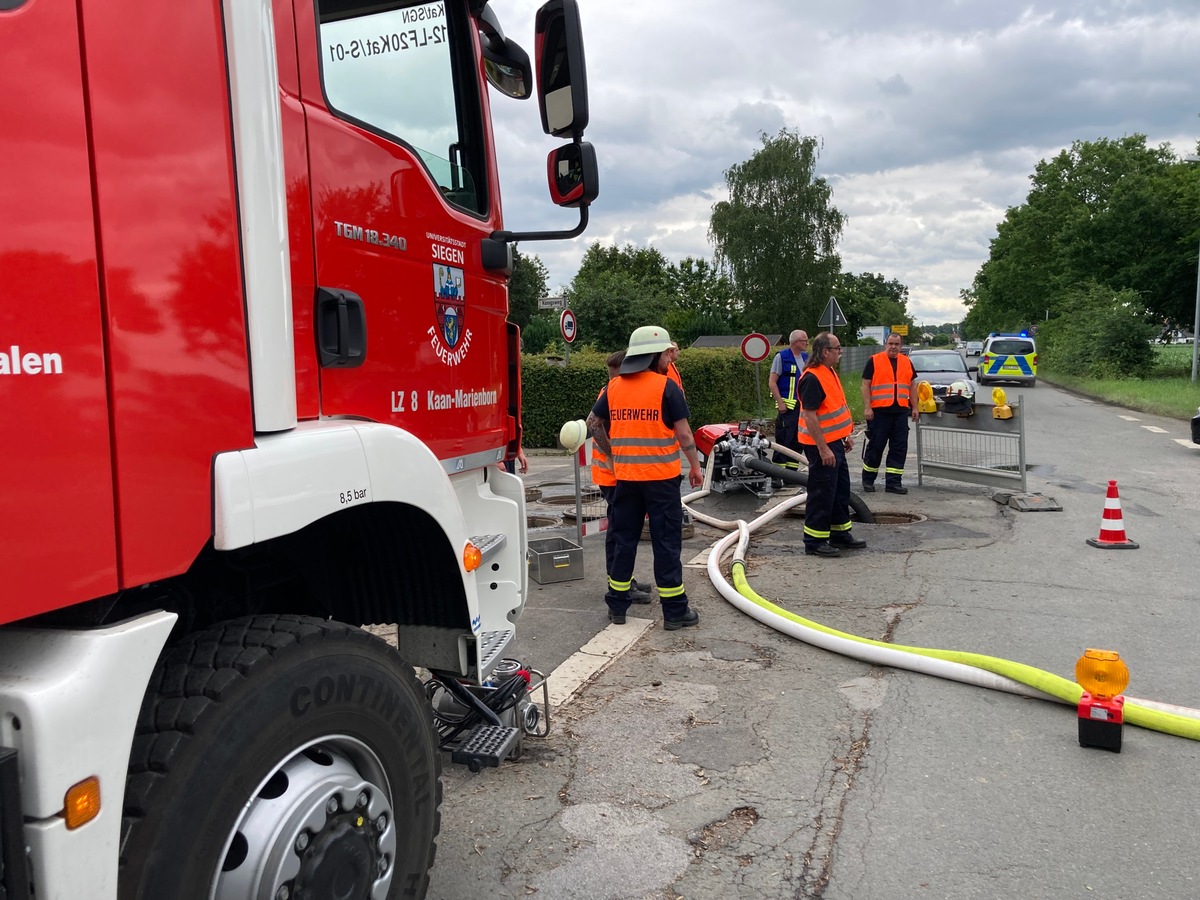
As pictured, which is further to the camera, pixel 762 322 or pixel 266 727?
pixel 762 322

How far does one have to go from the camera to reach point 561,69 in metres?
3.00

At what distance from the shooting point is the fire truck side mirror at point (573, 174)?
10.2ft

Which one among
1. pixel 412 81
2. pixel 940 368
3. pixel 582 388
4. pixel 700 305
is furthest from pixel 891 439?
pixel 700 305

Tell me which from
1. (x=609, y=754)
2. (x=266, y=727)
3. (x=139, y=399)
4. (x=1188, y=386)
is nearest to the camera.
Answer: (x=139, y=399)

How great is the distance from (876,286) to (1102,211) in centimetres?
9008

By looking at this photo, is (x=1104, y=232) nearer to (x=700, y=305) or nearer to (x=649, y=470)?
(x=700, y=305)

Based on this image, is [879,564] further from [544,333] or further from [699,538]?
[544,333]

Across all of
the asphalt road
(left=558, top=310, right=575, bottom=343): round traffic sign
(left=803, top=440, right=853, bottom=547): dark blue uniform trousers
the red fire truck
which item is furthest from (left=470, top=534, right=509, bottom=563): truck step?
(left=558, top=310, right=575, bottom=343): round traffic sign

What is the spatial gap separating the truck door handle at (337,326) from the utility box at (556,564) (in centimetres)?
451

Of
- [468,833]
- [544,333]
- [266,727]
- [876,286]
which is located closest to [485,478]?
[468,833]

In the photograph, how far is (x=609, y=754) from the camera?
3898 mm

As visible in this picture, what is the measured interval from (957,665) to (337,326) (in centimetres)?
357

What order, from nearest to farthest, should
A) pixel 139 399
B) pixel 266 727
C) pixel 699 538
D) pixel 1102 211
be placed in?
pixel 139 399
pixel 266 727
pixel 699 538
pixel 1102 211

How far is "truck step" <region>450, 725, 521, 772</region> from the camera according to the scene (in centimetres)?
328
